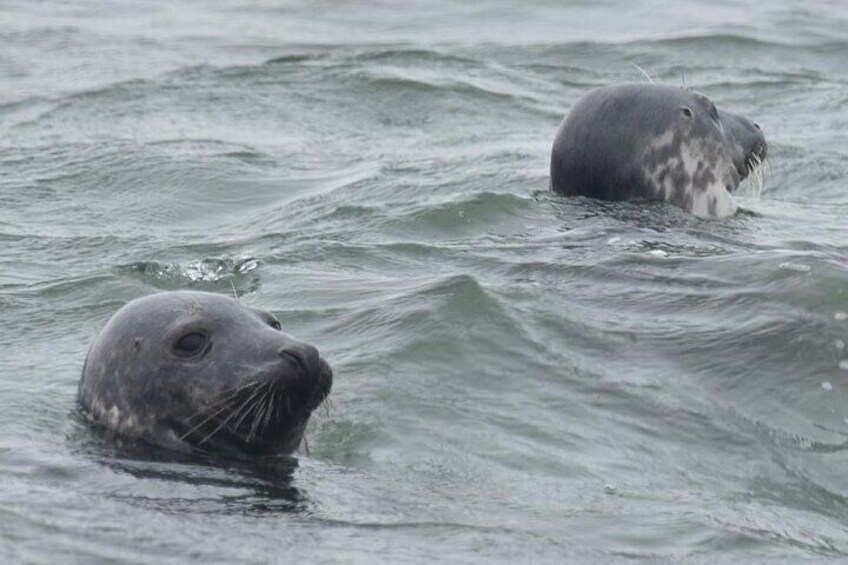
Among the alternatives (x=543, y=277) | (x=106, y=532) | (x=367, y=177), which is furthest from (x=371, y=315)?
(x=367, y=177)

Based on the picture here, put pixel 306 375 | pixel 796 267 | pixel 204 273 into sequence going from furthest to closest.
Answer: pixel 204 273 < pixel 796 267 < pixel 306 375

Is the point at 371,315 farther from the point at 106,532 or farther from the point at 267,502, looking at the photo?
→ the point at 106,532

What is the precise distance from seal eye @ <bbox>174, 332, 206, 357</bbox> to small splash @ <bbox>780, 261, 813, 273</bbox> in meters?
2.94

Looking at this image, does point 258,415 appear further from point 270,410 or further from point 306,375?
point 306,375

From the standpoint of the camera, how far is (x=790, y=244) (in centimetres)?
1065

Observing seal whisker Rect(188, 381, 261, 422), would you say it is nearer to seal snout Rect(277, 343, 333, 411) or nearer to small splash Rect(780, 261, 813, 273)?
seal snout Rect(277, 343, 333, 411)

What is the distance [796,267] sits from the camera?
29.5ft

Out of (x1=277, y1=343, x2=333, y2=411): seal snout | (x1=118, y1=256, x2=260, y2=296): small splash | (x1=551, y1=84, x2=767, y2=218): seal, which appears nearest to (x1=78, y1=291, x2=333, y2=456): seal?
(x1=277, y1=343, x2=333, y2=411): seal snout

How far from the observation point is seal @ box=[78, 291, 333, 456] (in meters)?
6.95

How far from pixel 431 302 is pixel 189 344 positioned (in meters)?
1.98

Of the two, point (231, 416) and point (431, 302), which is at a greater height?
point (231, 416)

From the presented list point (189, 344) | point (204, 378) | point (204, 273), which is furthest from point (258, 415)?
point (204, 273)

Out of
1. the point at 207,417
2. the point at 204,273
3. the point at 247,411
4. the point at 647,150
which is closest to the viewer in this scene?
the point at 247,411

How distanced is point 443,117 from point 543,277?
20.9 feet
